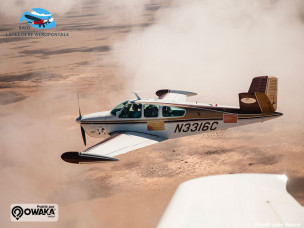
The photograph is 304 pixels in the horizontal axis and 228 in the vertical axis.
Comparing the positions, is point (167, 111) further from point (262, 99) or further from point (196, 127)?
point (262, 99)

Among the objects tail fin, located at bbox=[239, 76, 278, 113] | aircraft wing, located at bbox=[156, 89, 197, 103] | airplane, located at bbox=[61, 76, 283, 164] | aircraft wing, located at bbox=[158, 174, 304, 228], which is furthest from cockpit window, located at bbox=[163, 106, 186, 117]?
aircraft wing, located at bbox=[158, 174, 304, 228]

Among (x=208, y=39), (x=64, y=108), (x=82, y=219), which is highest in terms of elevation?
(x=208, y=39)

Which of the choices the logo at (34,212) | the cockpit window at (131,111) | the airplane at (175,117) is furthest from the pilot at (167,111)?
the logo at (34,212)

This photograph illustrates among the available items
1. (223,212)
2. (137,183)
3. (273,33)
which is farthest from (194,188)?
(273,33)

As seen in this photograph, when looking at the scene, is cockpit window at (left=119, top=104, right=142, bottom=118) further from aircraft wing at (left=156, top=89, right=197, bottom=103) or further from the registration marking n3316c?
aircraft wing at (left=156, top=89, right=197, bottom=103)

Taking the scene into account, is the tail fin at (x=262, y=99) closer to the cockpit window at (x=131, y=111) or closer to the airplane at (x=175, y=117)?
the airplane at (x=175, y=117)

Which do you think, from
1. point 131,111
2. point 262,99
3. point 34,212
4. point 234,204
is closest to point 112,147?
point 131,111

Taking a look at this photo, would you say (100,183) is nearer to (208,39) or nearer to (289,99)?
(289,99)
